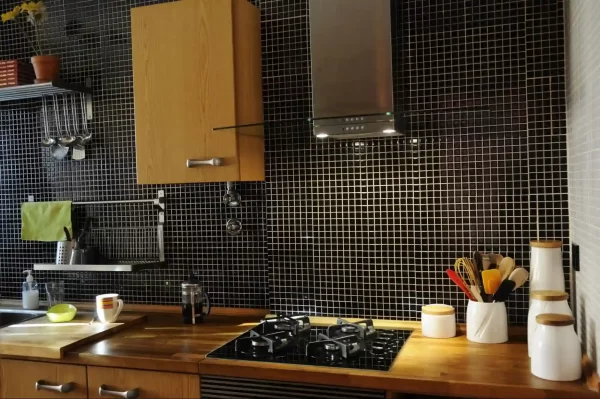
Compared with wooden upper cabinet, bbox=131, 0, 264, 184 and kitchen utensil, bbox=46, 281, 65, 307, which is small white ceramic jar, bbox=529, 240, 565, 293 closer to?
wooden upper cabinet, bbox=131, 0, 264, 184

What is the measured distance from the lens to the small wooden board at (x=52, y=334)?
2000 millimetres

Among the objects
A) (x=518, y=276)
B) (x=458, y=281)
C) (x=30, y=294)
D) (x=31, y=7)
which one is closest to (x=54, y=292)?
(x=30, y=294)

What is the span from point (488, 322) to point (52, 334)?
1660mm

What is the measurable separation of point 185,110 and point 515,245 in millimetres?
1383

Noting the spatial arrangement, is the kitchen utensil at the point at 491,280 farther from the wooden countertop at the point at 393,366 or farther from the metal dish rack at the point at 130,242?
the metal dish rack at the point at 130,242

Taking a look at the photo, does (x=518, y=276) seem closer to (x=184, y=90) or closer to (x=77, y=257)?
(x=184, y=90)

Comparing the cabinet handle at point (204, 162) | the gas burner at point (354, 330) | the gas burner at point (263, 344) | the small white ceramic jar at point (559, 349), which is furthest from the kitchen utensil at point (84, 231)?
the small white ceramic jar at point (559, 349)

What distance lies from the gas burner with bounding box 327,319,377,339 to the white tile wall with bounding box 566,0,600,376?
69 cm

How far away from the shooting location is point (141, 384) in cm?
189

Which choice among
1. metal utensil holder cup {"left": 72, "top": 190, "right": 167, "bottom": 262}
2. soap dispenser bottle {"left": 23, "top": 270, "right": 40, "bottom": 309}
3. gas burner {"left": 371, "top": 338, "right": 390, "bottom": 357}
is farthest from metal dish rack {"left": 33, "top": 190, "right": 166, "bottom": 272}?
gas burner {"left": 371, "top": 338, "right": 390, "bottom": 357}

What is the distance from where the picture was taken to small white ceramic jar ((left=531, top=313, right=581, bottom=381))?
153 centimetres

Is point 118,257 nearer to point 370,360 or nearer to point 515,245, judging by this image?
point 370,360

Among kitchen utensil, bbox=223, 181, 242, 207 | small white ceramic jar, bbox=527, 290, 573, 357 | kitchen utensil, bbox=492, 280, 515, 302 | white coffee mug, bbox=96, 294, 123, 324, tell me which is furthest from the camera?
kitchen utensil, bbox=223, 181, 242, 207

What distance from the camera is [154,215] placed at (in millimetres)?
2676
